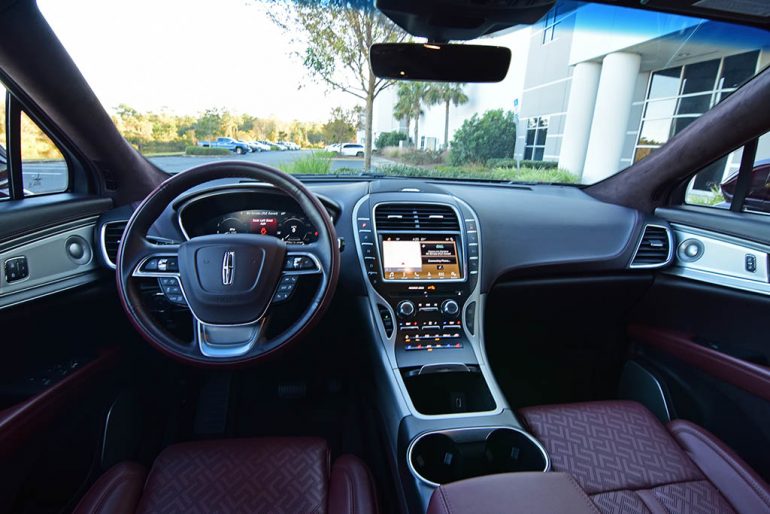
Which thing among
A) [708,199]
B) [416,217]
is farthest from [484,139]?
[708,199]

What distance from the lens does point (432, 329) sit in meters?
1.95

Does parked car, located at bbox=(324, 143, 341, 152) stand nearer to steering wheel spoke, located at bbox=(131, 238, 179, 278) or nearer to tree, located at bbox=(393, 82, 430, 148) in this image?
tree, located at bbox=(393, 82, 430, 148)

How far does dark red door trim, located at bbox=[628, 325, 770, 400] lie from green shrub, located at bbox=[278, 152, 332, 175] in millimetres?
2126

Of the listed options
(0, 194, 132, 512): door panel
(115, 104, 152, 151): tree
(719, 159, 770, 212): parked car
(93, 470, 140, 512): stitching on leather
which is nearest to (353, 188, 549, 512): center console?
(93, 470, 140, 512): stitching on leather

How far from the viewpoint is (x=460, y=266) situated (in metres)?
2.03

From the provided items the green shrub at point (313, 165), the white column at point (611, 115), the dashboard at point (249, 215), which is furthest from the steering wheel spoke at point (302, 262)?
the white column at point (611, 115)

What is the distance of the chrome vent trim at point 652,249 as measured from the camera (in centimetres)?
227

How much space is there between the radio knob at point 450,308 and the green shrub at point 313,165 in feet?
3.33

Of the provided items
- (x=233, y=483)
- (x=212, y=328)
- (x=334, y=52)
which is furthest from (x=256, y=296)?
(x=334, y=52)

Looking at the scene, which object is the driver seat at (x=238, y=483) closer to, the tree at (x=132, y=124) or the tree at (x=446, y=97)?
the tree at (x=132, y=124)

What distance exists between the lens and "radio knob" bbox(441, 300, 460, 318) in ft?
6.41

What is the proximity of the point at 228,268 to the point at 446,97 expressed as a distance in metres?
1.64

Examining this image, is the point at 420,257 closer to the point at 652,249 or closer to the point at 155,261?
the point at 155,261

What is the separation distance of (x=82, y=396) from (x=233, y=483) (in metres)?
0.86
